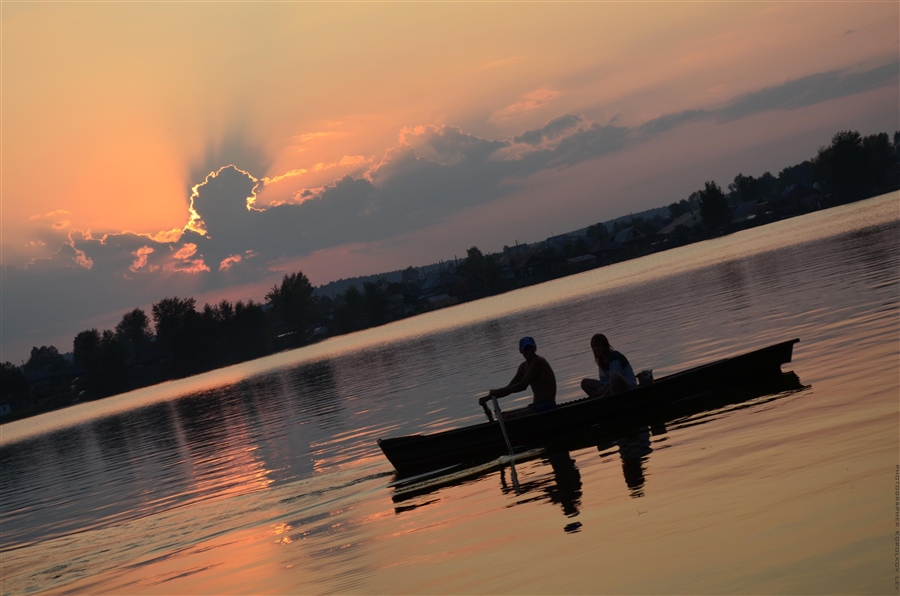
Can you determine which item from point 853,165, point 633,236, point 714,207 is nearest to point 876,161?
point 853,165

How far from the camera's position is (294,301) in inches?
7579

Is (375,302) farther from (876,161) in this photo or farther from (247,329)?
(876,161)

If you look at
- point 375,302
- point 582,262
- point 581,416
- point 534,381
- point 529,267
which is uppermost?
point 375,302

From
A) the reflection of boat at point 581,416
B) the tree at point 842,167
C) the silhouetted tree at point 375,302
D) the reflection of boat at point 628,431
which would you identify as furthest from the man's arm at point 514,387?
the silhouetted tree at point 375,302

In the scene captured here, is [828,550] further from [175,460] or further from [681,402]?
[175,460]

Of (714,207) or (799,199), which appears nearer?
(714,207)

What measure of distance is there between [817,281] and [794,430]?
27.7 metres

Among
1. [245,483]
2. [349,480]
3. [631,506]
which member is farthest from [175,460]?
[631,506]

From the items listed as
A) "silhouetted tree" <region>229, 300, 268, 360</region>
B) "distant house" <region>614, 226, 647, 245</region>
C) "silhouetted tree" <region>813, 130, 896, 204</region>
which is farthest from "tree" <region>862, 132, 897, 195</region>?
"silhouetted tree" <region>229, 300, 268, 360</region>

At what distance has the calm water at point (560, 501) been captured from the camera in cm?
978

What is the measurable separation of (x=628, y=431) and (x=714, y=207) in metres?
164

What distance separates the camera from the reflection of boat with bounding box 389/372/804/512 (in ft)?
56.7

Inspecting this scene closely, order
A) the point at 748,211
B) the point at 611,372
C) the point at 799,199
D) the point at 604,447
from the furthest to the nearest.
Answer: the point at 748,211
the point at 799,199
the point at 611,372
the point at 604,447

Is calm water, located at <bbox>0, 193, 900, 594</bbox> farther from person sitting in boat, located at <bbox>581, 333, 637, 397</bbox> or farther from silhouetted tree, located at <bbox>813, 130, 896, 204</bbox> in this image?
silhouetted tree, located at <bbox>813, 130, 896, 204</bbox>
